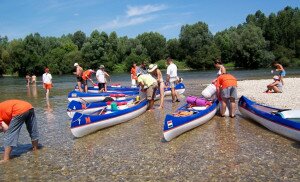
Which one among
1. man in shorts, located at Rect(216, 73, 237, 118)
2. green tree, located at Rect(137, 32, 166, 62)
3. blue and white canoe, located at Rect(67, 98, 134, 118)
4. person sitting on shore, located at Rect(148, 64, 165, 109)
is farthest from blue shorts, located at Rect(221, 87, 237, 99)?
green tree, located at Rect(137, 32, 166, 62)

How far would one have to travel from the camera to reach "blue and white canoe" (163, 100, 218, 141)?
362 inches

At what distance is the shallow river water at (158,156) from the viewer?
7008mm

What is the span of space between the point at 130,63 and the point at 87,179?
78.2m

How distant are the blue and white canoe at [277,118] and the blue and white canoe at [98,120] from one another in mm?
4342

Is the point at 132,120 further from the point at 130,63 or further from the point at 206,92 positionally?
the point at 130,63

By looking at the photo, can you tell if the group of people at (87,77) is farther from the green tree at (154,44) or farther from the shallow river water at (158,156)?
the green tree at (154,44)

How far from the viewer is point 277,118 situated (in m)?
9.66

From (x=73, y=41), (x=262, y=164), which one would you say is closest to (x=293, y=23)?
(x=73, y=41)

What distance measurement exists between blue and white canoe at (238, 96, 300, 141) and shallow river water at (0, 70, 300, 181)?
0.22m

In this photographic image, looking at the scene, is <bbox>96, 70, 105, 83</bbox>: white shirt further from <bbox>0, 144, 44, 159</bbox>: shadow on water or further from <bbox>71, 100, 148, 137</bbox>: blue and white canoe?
<bbox>0, 144, 44, 159</bbox>: shadow on water

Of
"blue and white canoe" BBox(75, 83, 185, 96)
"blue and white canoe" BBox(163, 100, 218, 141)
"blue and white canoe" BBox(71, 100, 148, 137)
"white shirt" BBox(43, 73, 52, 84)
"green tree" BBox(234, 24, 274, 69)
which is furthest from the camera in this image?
"green tree" BBox(234, 24, 274, 69)

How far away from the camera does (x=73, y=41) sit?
368ft

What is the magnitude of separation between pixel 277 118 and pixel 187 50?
8180cm

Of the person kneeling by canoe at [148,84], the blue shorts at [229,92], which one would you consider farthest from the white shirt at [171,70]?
the blue shorts at [229,92]
